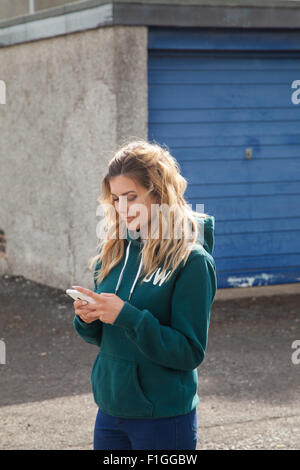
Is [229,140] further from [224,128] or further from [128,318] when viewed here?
[128,318]

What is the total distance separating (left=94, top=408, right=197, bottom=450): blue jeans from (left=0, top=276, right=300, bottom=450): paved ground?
6.23 feet

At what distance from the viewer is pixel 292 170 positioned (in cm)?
869

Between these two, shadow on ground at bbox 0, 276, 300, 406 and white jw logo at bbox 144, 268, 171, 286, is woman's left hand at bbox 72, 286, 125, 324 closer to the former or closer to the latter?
white jw logo at bbox 144, 268, 171, 286

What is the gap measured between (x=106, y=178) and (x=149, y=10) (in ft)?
17.8

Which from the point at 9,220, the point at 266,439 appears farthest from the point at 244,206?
the point at 266,439

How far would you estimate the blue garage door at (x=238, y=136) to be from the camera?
26.7 ft

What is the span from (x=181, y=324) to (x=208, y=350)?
4.14 metres

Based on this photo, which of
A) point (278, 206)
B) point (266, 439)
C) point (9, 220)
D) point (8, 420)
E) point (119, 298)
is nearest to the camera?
point (119, 298)

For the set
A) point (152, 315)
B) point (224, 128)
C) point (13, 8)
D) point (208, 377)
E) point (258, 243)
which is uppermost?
point (13, 8)

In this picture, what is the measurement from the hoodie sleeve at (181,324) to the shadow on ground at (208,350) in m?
2.97

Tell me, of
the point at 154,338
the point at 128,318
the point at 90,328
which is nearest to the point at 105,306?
the point at 128,318

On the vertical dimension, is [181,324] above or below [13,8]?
below

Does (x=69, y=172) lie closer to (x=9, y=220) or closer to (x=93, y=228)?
(x=93, y=228)

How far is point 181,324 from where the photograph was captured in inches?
93.4
